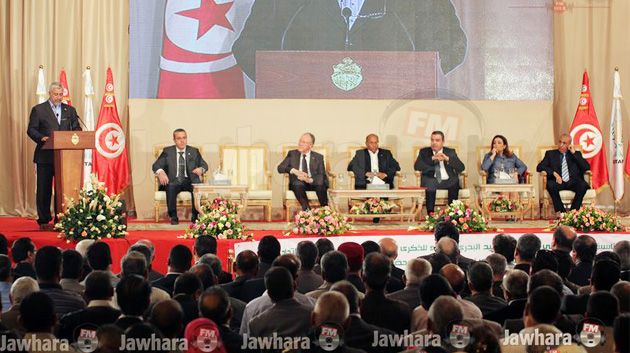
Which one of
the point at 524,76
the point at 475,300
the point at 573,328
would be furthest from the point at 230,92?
the point at 573,328

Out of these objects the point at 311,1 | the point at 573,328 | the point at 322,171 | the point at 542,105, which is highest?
the point at 311,1

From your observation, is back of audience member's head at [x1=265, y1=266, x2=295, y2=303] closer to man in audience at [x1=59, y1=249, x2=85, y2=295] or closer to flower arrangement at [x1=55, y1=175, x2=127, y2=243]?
man in audience at [x1=59, y1=249, x2=85, y2=295]

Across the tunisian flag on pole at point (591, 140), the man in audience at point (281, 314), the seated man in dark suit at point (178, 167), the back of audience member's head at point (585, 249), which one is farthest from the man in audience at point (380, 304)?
the tunisian flag on pole at point (591, 140)

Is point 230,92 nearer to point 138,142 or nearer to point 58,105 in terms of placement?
point 138,142

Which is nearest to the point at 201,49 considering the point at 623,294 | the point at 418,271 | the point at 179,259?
the point at 179,259

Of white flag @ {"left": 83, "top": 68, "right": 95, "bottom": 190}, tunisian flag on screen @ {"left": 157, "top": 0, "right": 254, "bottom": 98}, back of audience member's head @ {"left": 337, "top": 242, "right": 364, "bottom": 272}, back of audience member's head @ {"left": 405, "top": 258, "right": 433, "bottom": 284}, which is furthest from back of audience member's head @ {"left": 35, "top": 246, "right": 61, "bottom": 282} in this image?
tunisian flag on screen @ {"left": 157, "top": 0, "right": 254, "bottom": 98}

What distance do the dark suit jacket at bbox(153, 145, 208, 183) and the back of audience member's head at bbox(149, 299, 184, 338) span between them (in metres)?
7.67

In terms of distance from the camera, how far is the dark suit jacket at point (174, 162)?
11.5m

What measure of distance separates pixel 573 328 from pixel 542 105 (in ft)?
29.0

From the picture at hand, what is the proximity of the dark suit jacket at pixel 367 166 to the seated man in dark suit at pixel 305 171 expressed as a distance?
381 mm

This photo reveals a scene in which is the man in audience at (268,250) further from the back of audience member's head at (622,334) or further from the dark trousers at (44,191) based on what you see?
the dark trousers at (44,191)

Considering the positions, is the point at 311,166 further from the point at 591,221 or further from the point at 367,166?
the point at 591,221

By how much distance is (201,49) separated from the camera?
501 inches

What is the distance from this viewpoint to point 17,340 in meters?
3.77
